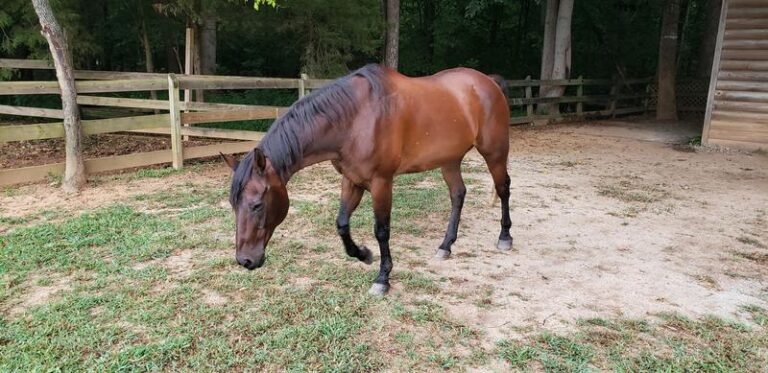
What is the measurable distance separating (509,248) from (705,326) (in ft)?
4.91

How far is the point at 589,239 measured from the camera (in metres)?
4.30

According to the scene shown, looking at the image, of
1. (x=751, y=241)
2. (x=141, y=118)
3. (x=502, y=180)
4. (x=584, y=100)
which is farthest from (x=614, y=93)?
(x=141, y=118)

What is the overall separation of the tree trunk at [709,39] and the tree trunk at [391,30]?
8993 mm

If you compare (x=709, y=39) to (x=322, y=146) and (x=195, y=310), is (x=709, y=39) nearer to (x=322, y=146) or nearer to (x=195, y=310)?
(x=322, y=146)

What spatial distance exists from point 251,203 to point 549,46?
38.0 feet

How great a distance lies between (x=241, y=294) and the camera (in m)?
3.10

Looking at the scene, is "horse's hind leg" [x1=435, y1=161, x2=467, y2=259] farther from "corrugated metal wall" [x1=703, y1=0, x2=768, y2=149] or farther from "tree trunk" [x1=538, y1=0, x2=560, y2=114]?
"tree trunk" [x1=538, y1=0, x2=560, y2=114]

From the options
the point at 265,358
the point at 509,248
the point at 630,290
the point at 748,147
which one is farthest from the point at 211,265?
the point at 748,147

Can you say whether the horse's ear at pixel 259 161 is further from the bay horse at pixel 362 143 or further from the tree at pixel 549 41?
the tree at pixel 549 41

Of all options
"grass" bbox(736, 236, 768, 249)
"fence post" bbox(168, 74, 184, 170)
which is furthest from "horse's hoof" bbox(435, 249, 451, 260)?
"fence post" bbox(168, 74, 184, 170)

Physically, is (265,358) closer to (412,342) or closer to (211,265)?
(412,342)

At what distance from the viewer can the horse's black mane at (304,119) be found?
274cm

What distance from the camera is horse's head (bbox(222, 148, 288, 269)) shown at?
2.57 m

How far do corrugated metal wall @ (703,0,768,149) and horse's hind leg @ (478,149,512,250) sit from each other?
7.08 m
